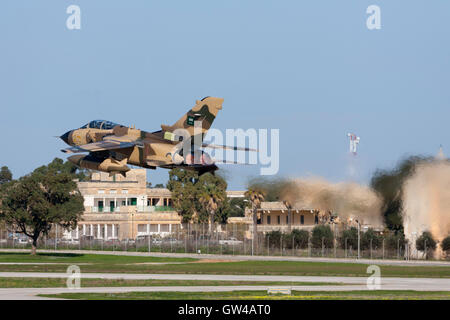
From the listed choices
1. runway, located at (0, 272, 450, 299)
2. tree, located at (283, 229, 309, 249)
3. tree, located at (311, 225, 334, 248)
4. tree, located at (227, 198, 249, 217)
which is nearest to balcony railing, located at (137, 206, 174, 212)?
tree, located at (227, 198, 249, 217)

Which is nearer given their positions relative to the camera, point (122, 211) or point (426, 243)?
point (426, 243)

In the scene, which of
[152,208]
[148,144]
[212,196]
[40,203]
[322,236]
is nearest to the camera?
[148,144]

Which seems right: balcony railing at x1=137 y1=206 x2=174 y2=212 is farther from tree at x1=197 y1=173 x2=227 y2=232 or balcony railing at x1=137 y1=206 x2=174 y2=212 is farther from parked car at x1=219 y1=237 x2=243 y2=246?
parked car at x1=219 y1=237 x2=243 y2=246

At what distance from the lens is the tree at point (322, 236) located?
348 ft

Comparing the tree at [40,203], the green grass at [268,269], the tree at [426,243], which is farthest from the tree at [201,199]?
the tree at [426,243]

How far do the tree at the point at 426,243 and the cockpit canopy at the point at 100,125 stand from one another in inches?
1619

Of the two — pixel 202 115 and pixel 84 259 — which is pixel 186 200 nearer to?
pixel 84 259

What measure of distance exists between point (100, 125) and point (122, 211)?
3675 inches

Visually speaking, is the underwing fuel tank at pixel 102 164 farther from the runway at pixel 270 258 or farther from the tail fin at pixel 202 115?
the runway at pixel 270 258

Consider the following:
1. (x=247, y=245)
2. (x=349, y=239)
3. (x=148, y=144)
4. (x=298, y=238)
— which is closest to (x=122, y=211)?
(x=247, y=245)

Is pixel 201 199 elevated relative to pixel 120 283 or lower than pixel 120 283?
elevated

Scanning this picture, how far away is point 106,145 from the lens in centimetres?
5381
